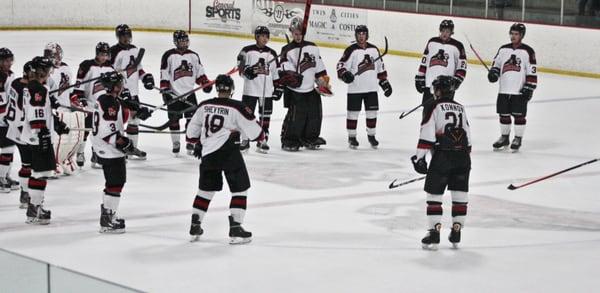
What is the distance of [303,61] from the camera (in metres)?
11.6

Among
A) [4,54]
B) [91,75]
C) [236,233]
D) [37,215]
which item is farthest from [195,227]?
[91,75]

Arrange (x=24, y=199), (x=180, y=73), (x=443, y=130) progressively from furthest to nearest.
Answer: (x=180, y=73) → (x=24, y=199) → (x=443, y=130)

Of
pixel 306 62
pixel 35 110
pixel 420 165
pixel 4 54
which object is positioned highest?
pixel 4 54

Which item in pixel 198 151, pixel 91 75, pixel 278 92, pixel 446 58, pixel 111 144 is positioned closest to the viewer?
pixel 198 151

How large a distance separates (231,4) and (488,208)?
1519 centimetres

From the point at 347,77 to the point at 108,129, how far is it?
4205 millimetres

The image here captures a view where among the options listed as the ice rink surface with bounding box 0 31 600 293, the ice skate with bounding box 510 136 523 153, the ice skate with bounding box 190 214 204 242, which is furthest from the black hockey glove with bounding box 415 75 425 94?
the ice skate with bounding box 190 214 204 242

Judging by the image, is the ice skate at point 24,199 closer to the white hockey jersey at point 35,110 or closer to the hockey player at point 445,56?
the white hockey jersey at point 35,110

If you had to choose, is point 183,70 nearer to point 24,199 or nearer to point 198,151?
point 24,199

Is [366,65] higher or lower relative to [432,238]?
higher

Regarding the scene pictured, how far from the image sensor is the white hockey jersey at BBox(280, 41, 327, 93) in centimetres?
1162

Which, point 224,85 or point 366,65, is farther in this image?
point 366,65

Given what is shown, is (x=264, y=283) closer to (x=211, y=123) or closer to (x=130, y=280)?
(x=130, y=280)

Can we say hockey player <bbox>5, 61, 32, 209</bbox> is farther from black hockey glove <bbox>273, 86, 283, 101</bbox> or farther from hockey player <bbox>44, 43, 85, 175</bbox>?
black hockey glove <bbox>273, 86, 283, 101</bbox>
